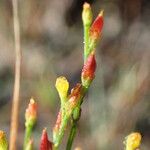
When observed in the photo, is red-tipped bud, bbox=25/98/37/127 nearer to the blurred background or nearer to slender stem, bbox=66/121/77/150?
slender stem, bbox=66/121/77/150

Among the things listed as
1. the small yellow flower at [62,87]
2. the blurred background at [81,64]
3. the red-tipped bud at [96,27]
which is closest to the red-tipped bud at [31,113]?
the small yellow flower at [62,87]

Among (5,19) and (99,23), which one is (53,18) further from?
(99,23)

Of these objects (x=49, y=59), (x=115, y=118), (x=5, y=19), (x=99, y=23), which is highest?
(x=99, y=23)

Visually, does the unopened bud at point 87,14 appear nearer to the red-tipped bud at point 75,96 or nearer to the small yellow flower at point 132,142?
the red-tipped bud at point 75,96

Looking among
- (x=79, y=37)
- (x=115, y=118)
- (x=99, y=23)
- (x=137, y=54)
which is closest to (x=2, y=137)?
(x=99, y=23)

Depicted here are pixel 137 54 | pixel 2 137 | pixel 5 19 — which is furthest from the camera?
pixel 5 19

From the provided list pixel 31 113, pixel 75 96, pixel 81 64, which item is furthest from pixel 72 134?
pixel 81 64

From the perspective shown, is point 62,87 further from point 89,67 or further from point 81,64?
point 81,64
